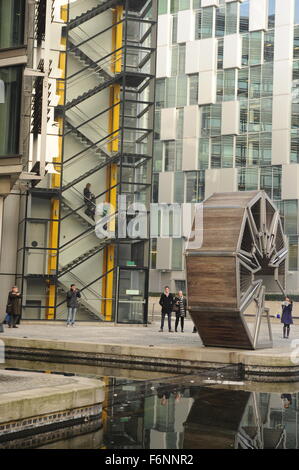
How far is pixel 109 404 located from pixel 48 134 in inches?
343

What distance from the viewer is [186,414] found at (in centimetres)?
1248

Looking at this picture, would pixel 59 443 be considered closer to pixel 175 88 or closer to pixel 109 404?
pixel 109 404

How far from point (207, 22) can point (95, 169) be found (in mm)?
27124

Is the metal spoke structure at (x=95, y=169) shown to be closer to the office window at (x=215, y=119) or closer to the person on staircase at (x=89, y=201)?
the person on staircase at (x=89, y=201)

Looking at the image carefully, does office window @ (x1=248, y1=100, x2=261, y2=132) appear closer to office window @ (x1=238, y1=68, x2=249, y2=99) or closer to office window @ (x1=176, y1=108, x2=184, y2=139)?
office window @ (x1=238, y1=68, x2=249, y2=99)

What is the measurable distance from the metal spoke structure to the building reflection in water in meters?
18.0

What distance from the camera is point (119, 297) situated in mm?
A: 34500

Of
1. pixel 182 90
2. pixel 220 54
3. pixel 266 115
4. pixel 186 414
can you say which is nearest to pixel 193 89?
pixel 182 90

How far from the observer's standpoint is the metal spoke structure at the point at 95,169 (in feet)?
111

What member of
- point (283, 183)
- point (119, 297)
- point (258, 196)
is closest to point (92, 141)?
point (119, 297)

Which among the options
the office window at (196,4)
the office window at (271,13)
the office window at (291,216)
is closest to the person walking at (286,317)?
the office window at (291,216)

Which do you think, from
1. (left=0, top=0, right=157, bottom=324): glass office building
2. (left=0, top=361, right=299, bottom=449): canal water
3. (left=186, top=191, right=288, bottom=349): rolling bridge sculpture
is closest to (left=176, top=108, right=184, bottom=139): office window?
(left=0, top=0, right=157, bottom=324): glass office building

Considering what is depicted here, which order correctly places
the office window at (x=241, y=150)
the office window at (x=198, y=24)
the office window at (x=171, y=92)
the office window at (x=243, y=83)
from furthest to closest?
the office window at (x=171, y=92)
the office window at (x=198, y=24)
the office window at (x=243, y=83)
the office window at (x=241, y=150)

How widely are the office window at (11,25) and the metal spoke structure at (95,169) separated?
1631 centimetres
